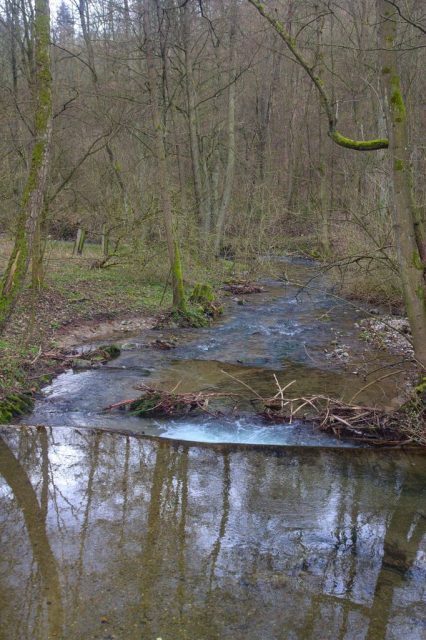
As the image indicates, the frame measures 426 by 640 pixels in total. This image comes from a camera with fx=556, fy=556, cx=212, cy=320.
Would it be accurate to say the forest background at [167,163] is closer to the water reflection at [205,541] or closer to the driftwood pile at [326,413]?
the driftwood pile at [326,413]

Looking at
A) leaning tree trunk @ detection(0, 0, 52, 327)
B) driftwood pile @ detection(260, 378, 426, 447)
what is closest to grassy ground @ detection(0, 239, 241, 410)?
leaning tree trunk @ detection(0, 0, 52, 327)

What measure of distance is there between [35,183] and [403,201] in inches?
212

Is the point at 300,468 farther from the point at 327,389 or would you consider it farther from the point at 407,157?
the point at 407,157

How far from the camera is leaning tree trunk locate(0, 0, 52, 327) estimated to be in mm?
8211

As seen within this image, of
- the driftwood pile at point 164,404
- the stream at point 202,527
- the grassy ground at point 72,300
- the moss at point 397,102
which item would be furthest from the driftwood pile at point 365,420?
the grassy ground at point 72,300

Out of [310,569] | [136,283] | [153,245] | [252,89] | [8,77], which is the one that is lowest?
[310,569]

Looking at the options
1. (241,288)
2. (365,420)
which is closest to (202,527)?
(365,420)

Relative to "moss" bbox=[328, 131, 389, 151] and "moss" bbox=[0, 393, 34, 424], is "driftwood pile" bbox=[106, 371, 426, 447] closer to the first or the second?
"moss" bbox=[0, 393, 34, 424]

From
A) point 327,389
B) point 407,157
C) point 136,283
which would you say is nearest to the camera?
point 407,157

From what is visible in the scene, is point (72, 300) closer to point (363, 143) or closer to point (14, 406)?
point (14, 406)

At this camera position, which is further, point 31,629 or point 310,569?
point 310,569

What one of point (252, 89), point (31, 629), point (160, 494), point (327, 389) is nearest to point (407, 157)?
point (327, 389)

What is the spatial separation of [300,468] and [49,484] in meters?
3.09

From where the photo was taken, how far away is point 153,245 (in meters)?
19.3
